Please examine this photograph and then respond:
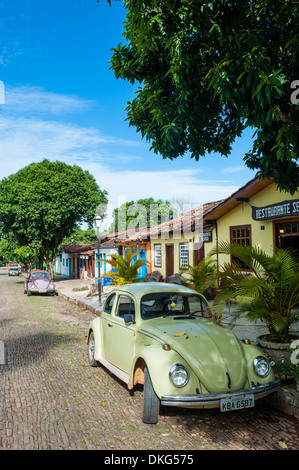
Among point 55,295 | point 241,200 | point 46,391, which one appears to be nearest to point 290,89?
point 46,391

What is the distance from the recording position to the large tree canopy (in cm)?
492

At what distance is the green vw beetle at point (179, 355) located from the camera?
398 centimetres

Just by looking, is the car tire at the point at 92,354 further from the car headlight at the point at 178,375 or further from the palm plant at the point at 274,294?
the car headlight at the point at 178,375

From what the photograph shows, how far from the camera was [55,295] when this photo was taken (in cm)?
2158

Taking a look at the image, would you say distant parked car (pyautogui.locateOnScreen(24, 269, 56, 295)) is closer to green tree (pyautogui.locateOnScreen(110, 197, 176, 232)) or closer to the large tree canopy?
the large tree canopy

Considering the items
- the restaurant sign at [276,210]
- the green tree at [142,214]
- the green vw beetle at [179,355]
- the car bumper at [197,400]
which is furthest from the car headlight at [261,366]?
the green tree at [142,214]

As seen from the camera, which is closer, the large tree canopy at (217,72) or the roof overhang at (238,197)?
the large tree canopy at (217,72)

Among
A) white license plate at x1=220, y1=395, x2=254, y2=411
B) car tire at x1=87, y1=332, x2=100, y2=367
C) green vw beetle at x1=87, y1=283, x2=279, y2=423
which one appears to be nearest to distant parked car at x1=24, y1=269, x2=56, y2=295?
car tire at x1=87, y1=332, x2=100, y2=367

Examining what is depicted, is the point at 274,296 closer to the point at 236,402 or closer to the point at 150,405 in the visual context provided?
the point at 236,402

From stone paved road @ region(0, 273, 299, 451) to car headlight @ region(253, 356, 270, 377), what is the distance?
0.61 meters

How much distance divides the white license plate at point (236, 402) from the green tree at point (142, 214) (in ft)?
120

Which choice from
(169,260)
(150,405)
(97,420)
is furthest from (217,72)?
(169,260)

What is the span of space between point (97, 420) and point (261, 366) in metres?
2.21

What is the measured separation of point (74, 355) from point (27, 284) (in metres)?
15.0
